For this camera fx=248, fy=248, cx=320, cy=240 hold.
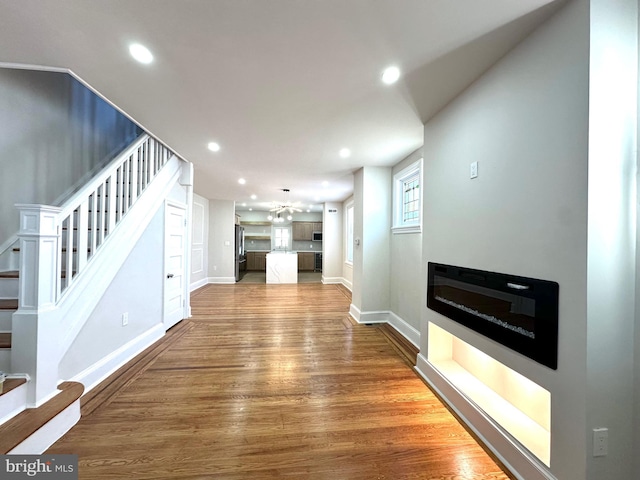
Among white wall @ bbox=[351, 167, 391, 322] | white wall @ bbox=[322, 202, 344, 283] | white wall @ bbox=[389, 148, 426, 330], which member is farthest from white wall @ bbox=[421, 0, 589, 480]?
white wall @ bbox=[322, 202, 344, 283]

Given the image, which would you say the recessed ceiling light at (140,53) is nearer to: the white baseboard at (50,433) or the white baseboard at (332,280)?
the white baseboard at (50,433)

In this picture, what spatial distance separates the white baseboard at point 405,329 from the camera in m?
3.21

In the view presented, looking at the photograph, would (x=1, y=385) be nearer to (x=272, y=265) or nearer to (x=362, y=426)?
(x=362, y=426)

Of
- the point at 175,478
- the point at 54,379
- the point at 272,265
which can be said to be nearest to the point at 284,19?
the point at 175,478

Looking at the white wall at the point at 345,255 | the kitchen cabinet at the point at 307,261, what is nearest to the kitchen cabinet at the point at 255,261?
the kitchen cabinet at the point at 307,261

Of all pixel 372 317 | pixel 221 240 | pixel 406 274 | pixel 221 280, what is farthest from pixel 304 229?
pixel 406 274

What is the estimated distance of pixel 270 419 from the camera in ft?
6.01

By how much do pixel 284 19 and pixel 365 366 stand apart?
293cm

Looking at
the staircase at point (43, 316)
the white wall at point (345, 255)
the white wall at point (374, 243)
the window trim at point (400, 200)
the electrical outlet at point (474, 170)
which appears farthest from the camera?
the white wall at point (345, 255)

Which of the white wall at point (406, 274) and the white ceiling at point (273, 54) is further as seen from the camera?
the white wall at point (406, 274)

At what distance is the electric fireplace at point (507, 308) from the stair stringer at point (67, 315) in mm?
3020

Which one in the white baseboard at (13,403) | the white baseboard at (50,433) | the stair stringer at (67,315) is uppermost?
the stair stringer at (67,315)

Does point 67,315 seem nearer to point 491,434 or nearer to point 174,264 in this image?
point 174,264

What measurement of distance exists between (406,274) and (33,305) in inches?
144
